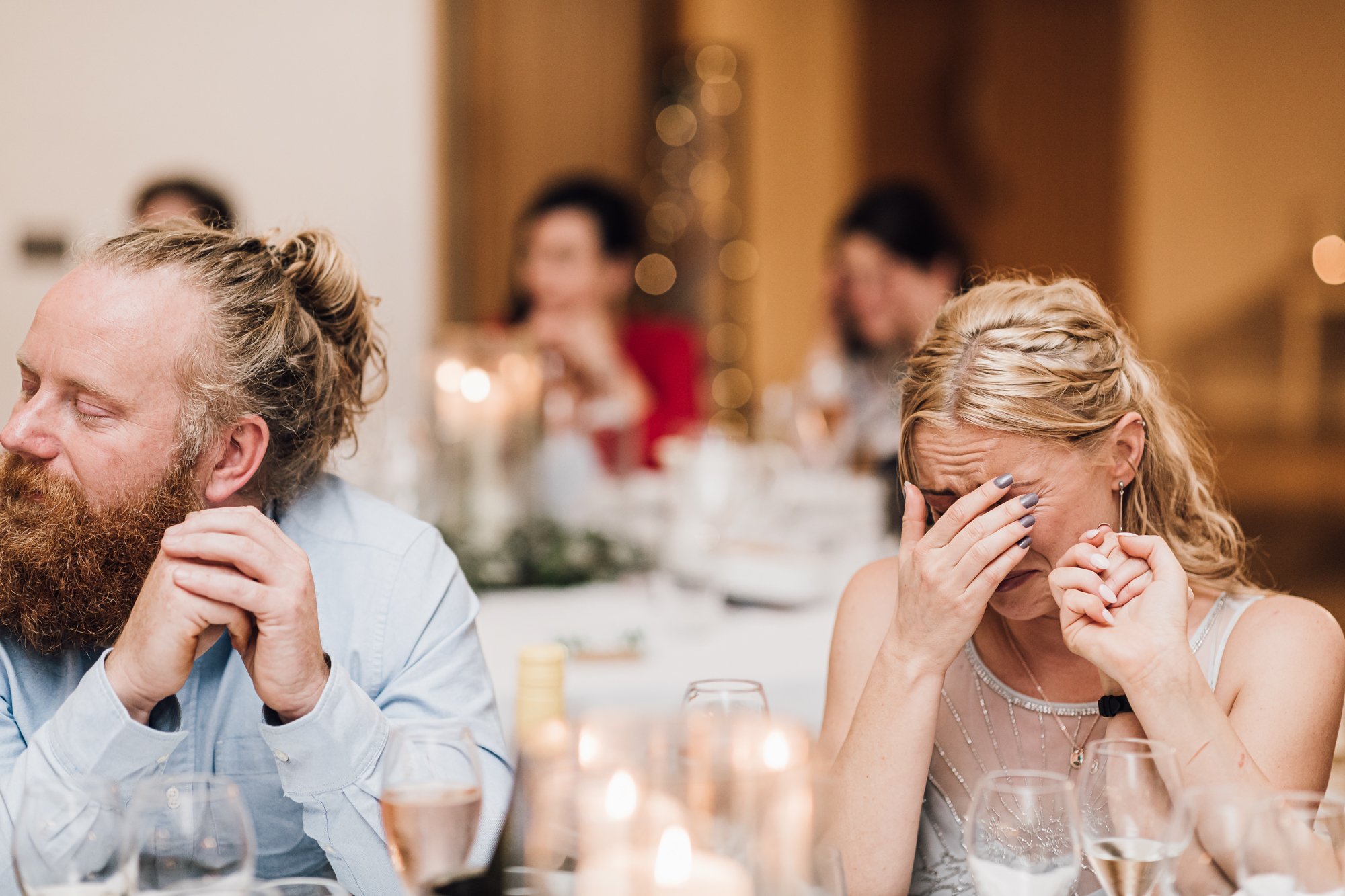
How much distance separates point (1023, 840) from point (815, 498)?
2257 mm

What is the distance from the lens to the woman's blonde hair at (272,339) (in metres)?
1.35

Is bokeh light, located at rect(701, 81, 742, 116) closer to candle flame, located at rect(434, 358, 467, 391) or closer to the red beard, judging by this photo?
candle flame, located at rect(434, 358, 467, 391)

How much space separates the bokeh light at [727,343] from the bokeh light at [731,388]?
62mm

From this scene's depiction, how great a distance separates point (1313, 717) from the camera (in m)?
1.29

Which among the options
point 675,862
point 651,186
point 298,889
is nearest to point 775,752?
point 675,862

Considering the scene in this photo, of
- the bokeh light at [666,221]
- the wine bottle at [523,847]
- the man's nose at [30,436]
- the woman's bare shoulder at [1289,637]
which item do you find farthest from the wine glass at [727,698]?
the bokeh light at [666,221]

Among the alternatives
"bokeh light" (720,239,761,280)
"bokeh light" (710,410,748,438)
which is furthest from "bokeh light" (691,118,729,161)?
"bokeh light" (710,410,748,438)

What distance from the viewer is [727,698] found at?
1062mm

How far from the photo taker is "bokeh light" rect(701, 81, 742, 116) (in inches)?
227

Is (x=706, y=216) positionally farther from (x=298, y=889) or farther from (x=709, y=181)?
(x=298, y=889)

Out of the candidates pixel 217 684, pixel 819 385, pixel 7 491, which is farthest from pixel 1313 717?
pixel 819 385

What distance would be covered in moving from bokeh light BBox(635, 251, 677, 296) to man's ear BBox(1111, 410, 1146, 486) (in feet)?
14.7

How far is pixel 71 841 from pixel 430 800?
0.26m

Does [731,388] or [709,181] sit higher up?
[709,181]
